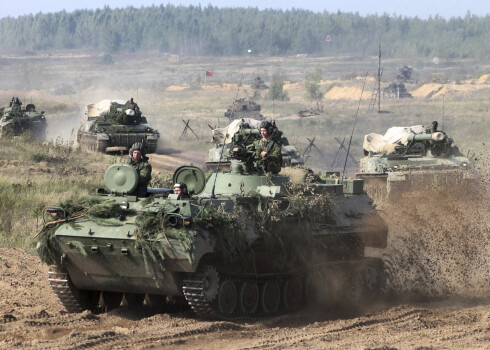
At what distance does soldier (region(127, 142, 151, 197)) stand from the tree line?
9175 cm

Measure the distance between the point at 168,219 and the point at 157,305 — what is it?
214cm

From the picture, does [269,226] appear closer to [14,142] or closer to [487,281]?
[487,281]

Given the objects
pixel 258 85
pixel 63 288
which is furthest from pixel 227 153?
A: pixel 258 85

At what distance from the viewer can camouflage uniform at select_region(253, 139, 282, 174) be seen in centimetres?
1352

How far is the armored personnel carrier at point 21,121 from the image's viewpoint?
35812 millimetres

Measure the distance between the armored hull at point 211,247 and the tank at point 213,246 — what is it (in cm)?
1

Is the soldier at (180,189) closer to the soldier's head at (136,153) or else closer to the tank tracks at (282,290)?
the soldier's head at (136,153)

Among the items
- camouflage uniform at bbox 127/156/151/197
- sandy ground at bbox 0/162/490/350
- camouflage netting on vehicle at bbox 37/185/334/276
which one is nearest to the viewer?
sandy ground at bbox 0/162/490/350

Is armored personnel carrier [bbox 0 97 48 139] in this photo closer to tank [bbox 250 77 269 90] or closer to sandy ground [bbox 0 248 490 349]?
sandy ground [bbox 0 248 490 349]

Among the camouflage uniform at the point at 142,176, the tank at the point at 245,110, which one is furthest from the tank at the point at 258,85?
the camouflage uniform at the point at 142,176

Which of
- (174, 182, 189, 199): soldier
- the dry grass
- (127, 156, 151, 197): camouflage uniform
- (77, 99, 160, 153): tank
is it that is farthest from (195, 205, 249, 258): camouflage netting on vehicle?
(77, 99, 160, 153): tank

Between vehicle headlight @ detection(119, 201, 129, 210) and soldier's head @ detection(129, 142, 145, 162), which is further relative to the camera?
soldier's head @ detection(129, 142, 145, 162)

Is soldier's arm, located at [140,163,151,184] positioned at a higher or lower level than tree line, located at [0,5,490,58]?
lower

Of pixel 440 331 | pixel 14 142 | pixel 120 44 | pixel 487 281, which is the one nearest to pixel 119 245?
pixel 440 331
